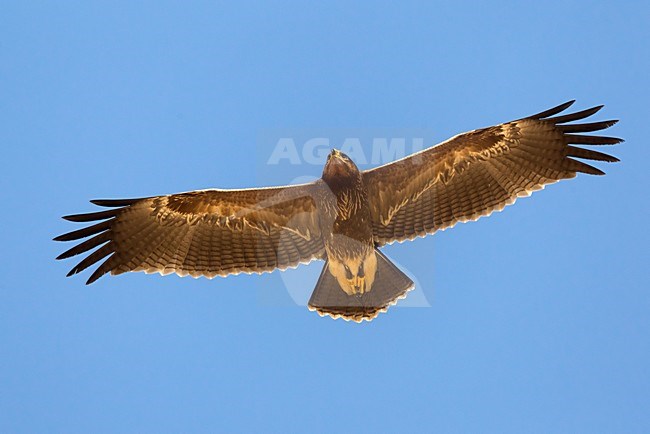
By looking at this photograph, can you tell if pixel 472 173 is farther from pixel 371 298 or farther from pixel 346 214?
pixel 371 298

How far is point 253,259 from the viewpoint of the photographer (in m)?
10.9

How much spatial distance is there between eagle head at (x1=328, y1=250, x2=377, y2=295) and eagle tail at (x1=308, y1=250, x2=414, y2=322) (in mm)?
53

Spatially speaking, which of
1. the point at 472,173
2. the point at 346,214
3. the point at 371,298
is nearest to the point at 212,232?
the point at 346,214

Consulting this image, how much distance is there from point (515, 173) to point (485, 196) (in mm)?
442

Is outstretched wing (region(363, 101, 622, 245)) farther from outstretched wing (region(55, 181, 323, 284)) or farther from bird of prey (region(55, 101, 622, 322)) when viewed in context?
outstretched wing (region(55, 181, 323, 284))

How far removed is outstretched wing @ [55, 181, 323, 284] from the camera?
34.6 feet

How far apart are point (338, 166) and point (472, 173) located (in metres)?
1.68

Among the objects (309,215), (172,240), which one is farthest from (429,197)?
(172,240)

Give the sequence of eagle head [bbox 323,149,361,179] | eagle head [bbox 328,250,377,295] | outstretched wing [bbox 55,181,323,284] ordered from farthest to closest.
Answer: eagle head [bbox 328,250,377,295] < outstretched wing [bbox 55,181,323,284] < eagle head [bbox 323,149,361,179]

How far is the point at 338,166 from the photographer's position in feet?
34.0

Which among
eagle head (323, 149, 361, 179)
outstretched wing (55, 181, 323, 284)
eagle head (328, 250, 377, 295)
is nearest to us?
eagle head (323, 149, 361, 179)

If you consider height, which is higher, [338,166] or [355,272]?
[338,166]

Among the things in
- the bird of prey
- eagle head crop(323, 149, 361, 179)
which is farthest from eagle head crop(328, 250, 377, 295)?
eagle head crop(323, 149, 361, 179)

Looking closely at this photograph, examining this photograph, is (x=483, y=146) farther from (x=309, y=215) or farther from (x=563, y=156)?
(x=309, y=215)
